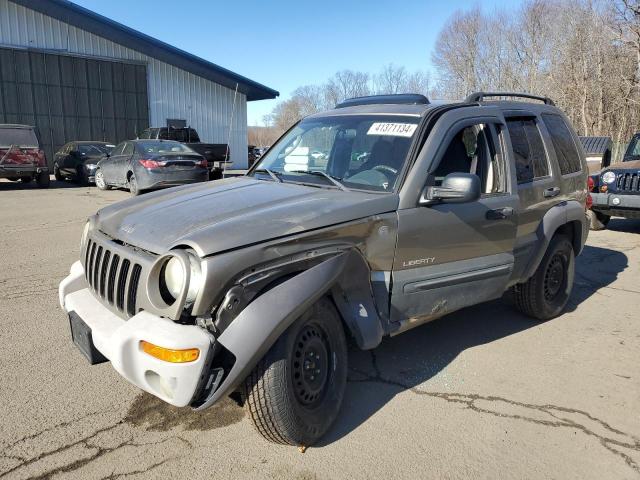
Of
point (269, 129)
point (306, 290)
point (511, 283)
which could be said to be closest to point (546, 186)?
point (511, 283)

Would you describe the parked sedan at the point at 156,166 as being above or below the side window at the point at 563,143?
below

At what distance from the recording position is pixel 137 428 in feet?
9.67

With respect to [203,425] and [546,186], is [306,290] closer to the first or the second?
[203,425]

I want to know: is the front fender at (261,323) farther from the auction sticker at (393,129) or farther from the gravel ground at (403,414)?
the auction sticker at (393,129)

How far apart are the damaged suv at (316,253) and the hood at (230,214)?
0.04 ft

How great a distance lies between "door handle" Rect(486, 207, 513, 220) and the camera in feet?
12.1

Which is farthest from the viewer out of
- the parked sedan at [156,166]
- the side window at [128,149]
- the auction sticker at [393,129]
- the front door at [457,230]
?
the side window at [128,149]

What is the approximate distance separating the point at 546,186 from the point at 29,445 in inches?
166

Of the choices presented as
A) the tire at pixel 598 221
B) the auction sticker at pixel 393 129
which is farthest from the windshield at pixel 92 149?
the auction sticker at pixel 393 129

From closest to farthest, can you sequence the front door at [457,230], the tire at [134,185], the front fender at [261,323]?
the front fender at [261,323], the front door at [457,230], the tire at [134,185]

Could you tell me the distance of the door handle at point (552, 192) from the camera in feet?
14.3

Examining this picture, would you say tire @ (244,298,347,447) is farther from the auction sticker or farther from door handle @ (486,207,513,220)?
door handle @ (486,207,513,220)

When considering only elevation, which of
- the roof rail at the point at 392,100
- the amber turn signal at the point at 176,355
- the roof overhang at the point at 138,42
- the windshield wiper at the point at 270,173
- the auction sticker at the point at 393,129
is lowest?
the amber turn signal at the point at 176,355

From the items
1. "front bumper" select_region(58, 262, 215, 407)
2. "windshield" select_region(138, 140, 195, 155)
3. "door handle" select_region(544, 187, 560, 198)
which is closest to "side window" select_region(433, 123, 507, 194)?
"door handle" select_region(544, 187, 560, 198)
